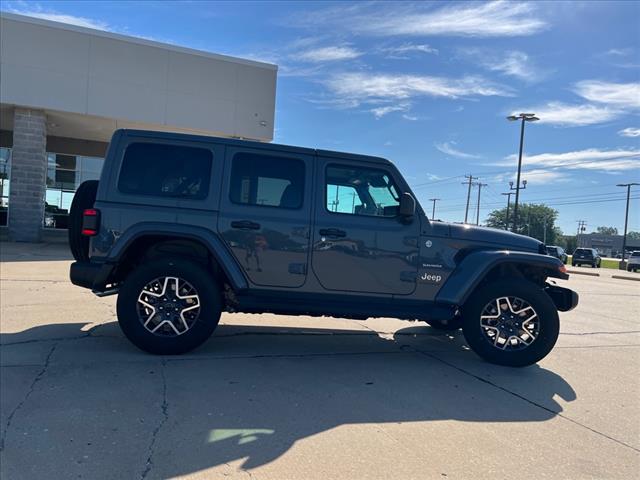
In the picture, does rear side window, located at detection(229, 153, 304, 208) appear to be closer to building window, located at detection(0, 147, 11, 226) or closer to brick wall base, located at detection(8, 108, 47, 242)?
brick wall base, located at detection(8, 108, 47, 242)

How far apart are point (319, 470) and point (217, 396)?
1332 millimetres

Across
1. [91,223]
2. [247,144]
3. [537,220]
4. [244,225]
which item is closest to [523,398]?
[244,225]

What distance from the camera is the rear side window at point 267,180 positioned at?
200 inches

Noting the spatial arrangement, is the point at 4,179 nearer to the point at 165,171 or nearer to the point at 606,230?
the point at 165,171

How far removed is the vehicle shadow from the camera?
3.21 meters

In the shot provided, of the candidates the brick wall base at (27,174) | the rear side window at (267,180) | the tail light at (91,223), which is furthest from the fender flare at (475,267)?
the brick wall base at (27,174)

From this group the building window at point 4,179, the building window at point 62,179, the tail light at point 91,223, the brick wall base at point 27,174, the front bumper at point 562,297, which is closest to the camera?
the tail light at point 91,223

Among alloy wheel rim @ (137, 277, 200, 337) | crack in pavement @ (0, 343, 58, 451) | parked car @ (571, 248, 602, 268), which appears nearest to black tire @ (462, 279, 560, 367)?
alloy wheel rim @ (137, 277, 200, 337)

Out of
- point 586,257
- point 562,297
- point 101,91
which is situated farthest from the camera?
point 586,257

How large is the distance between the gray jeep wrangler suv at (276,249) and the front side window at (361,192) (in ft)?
0.04

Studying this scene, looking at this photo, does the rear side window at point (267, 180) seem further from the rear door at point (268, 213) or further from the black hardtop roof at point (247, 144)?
the black hardtop roof at point (247, 144)

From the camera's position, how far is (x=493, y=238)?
17.7ft

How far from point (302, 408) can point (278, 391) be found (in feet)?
1.31

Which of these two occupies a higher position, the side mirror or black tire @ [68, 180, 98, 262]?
the side mirror
